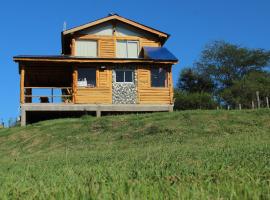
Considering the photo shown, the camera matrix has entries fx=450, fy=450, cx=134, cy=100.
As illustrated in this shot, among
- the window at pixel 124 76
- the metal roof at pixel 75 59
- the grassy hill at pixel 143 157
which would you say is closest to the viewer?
the grassy hill at pixel 143 157

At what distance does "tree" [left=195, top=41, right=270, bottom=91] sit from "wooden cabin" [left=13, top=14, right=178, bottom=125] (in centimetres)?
3546

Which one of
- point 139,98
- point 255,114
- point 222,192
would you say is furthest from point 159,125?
point 222,192

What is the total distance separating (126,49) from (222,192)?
2642cm

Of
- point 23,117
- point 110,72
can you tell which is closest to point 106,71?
point 110,72

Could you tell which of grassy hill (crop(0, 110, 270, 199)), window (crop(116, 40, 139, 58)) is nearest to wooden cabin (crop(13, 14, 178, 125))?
window (crop(116, 40, 139, 58))

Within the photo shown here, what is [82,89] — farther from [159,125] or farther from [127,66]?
[159,125]

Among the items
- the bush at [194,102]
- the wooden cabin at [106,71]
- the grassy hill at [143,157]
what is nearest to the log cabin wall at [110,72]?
the wooden cabin at [106,71]

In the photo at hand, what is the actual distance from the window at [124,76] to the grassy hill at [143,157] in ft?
23.3

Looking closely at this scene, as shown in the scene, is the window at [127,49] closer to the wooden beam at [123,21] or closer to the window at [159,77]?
the wooden beam at [123,21]

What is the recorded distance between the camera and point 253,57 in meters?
65.2

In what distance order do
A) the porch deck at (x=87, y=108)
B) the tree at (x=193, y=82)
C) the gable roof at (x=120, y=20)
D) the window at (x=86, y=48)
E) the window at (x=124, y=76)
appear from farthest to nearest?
the tree at (x=193, y=82), the window at (x=86, y=48), the gable roof at (x=120, y=20), the window at (x=124, y=76), the porch deck at (x=87, y=108)

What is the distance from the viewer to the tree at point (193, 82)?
207 ft

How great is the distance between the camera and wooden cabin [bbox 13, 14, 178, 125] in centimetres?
2693

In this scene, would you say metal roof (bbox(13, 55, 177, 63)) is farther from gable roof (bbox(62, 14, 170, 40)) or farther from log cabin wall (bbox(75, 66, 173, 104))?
gable roof (bbox(62, 14, 170, 40))
